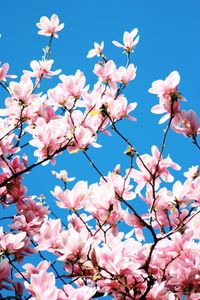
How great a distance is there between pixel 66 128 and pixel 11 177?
56 centimetres

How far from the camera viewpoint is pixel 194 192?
7.12ft

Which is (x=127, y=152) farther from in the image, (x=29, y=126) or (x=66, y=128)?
(x=29, y=126)

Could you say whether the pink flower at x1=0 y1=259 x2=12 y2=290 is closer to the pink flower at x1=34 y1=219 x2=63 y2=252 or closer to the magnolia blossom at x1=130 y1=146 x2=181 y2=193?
the pink flower at x1=34 y1=219 x2=63 y2=252

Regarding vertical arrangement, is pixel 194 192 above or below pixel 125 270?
above

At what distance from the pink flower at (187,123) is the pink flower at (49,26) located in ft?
6.75

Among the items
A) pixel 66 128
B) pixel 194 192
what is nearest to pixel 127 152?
pixel 194 192

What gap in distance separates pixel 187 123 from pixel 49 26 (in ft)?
7.14

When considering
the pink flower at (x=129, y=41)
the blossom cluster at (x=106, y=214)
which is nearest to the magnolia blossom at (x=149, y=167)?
the blossom cluster at (x=106, y=214)

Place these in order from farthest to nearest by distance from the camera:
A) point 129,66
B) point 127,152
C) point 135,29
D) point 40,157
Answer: point 135,29 < point 129,66 < point 40,157 < point 127,152

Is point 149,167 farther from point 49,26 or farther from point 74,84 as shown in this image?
point 49,26

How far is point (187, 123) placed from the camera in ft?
7.15

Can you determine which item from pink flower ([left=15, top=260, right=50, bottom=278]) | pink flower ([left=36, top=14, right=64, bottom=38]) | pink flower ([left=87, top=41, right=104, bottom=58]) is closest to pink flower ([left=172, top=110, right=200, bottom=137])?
pink flower ([left=15, top=260, right=50, bottom=278])

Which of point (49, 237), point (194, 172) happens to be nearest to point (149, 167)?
point (194, 172)

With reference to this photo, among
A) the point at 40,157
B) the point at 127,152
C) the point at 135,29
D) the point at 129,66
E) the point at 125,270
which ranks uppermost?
the point at 135,29
